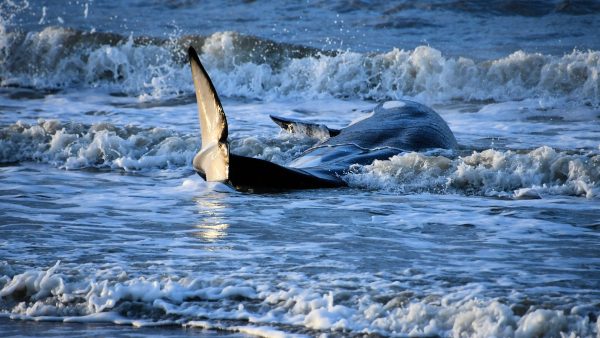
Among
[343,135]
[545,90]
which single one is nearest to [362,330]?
[343,135]

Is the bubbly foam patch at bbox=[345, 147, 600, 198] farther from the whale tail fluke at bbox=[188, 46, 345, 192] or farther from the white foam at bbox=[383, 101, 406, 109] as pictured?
the white foam at bbox=[383, 101, 406, 109]

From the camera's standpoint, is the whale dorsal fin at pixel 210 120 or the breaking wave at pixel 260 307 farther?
the whale dorsal fin at pixel 210 120

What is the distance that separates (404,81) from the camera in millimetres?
16031

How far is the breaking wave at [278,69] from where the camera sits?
15000 millimetres

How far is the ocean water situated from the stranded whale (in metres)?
0.15

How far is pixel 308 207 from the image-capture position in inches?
299

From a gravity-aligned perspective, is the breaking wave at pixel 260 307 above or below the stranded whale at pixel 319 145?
below

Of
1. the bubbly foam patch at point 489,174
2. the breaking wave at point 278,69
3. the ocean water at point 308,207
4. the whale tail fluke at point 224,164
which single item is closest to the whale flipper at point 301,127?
the ocean water at point 308,207

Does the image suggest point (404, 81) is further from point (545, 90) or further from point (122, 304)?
point (122, 304)

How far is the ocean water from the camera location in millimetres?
5105

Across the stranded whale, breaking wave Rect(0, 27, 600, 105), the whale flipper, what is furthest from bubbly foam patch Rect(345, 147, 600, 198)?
breaking wave Rect(0, 27, 600, 105)

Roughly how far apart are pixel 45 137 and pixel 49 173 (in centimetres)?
176

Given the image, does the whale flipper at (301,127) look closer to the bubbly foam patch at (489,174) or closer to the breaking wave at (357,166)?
the breaking wave at (357,166)

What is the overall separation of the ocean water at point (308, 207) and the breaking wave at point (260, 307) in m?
0.01
